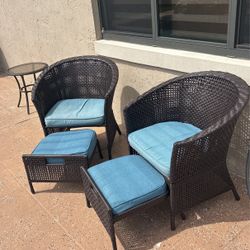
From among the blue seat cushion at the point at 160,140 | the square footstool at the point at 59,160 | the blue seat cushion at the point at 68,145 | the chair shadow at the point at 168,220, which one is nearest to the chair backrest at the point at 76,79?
the blue seat cushion at the point at 68,145

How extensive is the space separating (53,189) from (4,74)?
17.4 ft

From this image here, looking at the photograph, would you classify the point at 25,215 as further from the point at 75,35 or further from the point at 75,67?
the point at 75,35

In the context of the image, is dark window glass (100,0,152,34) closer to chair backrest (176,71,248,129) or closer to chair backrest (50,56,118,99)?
chair backrest (50,56,118,99)

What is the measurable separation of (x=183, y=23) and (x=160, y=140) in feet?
4.09

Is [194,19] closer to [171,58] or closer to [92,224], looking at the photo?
[171,58]

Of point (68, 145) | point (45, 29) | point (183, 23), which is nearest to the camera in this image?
point (68, 145)

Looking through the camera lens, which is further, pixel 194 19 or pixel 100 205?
pixel 194 19

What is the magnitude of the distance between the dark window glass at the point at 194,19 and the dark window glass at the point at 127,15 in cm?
20

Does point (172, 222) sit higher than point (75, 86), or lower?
lower

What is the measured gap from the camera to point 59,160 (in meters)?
2.96

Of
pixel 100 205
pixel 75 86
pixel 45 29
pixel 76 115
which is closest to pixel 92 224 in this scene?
pixel 100 205

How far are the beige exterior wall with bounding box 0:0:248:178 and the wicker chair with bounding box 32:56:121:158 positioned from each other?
0.29m

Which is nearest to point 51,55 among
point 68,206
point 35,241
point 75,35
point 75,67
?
point 75,35

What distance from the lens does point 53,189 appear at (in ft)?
10.6
